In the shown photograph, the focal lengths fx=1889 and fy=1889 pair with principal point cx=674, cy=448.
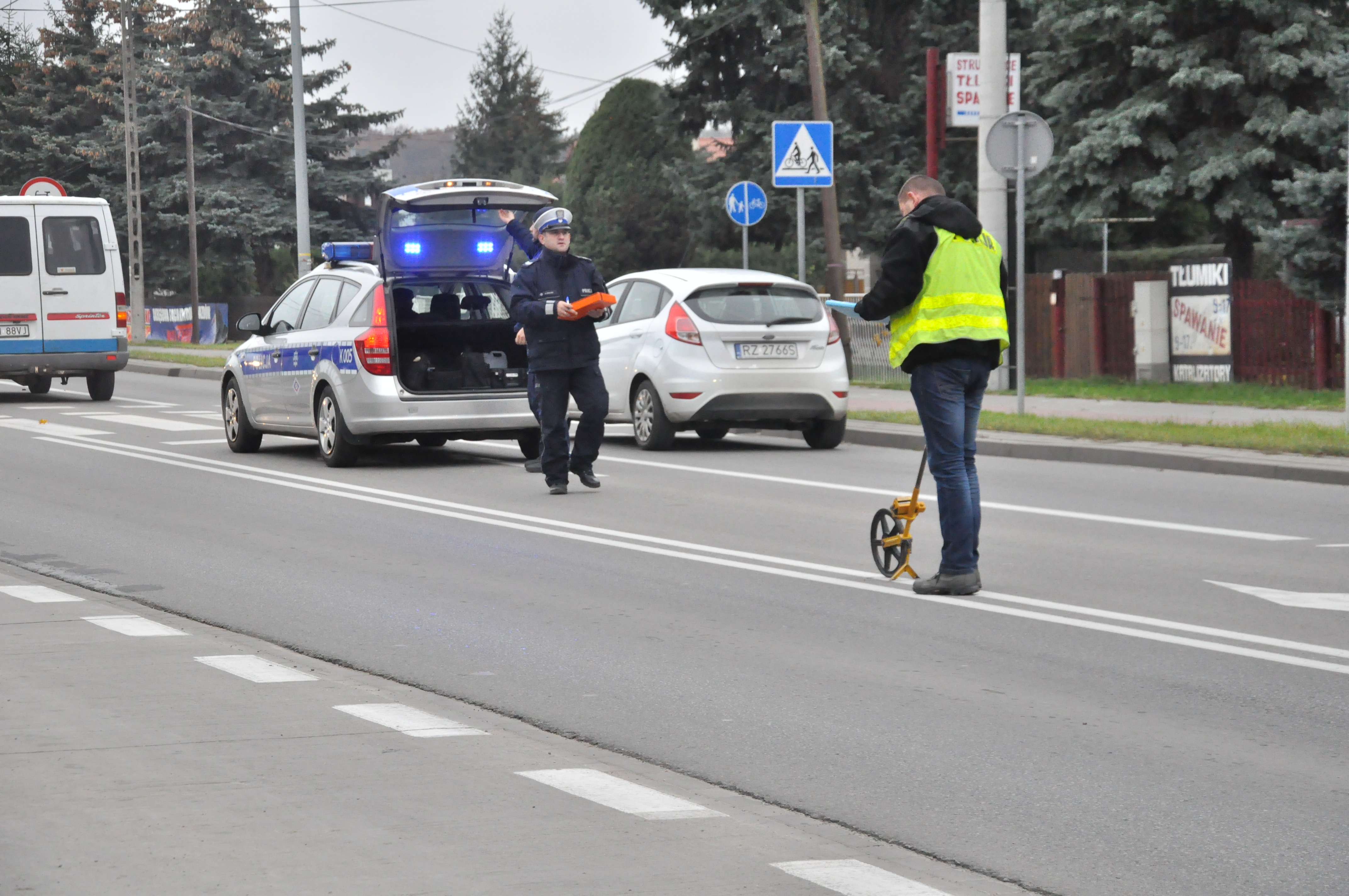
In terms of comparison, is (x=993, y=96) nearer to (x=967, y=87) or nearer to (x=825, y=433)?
(x=967, y=87)

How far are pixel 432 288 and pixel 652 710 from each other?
29.4 ft

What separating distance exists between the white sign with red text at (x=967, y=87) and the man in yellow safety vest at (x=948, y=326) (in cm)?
1322

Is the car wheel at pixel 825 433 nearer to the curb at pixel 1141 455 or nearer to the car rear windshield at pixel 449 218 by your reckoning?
the curb at pixel 1141 455

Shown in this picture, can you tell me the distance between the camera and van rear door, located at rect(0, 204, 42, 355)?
23.4 m

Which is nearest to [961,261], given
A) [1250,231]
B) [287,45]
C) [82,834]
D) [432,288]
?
[82,834]

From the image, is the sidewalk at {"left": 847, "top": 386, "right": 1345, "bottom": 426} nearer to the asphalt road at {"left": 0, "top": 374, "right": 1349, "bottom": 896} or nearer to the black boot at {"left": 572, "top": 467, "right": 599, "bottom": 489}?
the asphalt road at {"left": 0, "top": 374, "right": 1349, "bottom": 896}

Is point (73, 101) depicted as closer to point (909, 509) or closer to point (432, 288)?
point (432, 288)

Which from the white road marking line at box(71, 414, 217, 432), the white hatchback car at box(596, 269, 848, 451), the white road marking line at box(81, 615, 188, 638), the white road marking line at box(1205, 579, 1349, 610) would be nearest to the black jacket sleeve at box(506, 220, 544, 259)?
the white hatchback car at box(596, 269, 848, 451)

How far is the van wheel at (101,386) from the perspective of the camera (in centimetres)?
2438

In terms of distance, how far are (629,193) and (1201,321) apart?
30.4m

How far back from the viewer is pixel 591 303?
1252 cm

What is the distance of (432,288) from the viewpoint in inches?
587

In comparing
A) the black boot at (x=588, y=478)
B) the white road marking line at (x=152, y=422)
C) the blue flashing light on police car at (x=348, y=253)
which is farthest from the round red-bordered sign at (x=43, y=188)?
the black boot at (x=588, y=478)

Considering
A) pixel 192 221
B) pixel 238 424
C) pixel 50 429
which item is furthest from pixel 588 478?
pixel 192 221
